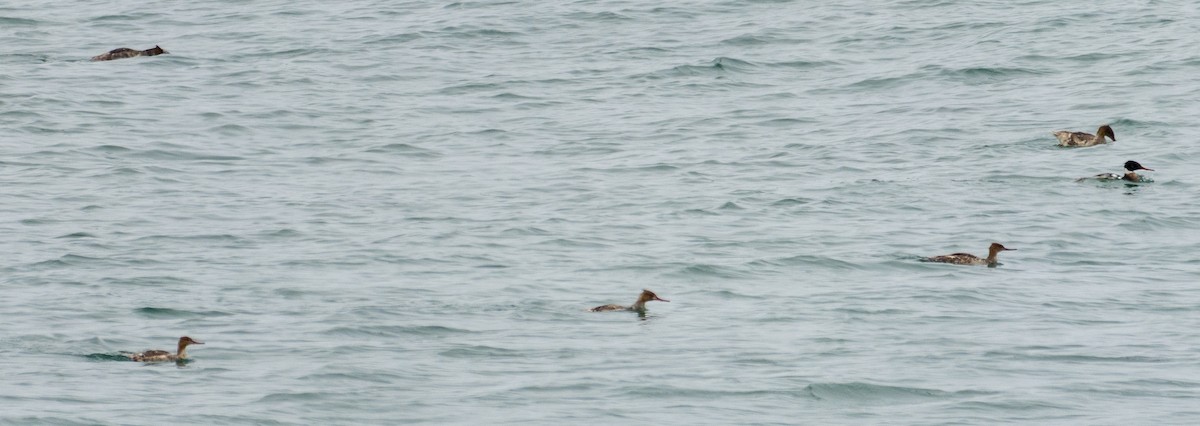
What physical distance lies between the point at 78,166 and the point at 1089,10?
20.2 meters

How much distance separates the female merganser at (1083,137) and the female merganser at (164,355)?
14283mm

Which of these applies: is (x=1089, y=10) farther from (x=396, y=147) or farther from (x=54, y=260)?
(x=54, y=260)

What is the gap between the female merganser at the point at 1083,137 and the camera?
27359 mm

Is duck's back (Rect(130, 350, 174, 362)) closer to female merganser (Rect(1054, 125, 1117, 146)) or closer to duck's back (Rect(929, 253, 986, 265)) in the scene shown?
duck's back (Rect(929, 253, 986, 265))

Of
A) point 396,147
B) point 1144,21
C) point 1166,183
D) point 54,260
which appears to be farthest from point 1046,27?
point 54,260

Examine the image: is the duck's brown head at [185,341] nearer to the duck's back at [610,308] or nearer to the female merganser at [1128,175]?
the duck's back at [610,308]

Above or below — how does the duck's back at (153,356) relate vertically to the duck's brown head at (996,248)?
above

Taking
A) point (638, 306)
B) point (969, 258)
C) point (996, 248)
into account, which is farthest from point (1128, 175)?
point (638, 306)

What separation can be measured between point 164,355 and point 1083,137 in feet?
48.5

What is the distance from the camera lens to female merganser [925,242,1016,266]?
835 inches

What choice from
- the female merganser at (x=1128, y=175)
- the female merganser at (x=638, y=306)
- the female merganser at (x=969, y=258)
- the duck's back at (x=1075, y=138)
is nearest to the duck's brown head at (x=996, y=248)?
the female merganser at (x=969, y=258)

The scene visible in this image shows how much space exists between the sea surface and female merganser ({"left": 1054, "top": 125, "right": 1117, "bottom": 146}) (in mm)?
239

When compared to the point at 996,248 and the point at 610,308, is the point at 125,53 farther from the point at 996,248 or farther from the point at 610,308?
the point at 996,248

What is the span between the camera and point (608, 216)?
78.9ft
